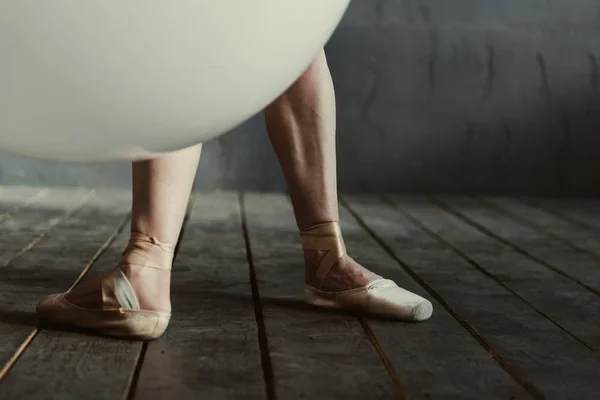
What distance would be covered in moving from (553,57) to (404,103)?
54 centimetres

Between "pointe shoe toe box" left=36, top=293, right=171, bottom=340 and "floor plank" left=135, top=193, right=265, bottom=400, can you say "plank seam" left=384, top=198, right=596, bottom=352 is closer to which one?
"floor plank" left=135, top=193, right=265, bottom=400

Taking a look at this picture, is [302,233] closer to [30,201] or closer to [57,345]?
[57,345]

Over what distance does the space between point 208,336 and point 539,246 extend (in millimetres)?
1127

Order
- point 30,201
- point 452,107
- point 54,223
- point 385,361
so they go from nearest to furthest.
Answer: point 385,361
point 54,223
point 30,201
point 452,107

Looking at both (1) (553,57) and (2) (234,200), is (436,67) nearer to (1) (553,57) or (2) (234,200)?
(1) (553,57)

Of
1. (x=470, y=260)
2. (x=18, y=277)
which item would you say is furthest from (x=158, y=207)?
(x=470, y=260)

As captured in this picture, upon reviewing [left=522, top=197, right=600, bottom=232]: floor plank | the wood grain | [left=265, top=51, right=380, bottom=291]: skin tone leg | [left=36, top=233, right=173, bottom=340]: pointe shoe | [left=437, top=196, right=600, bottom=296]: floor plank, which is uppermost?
[left=265, top=51, right=380, bottom=291]: skin tone leg

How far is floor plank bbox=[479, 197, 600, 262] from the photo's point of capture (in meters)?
2.12

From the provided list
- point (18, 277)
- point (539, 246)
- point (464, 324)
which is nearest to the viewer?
point (464, 324)

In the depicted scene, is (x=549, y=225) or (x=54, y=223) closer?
(x=54, y=223)

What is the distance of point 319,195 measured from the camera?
1.32 m

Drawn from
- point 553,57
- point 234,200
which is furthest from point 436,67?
point 234,200

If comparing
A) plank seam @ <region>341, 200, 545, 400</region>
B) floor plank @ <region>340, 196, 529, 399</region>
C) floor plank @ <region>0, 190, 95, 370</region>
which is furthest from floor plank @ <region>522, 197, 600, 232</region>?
floor plank @ <region>0, 190, 95, 370</region>

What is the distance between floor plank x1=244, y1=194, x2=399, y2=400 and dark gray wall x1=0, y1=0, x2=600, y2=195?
4.49 ft
